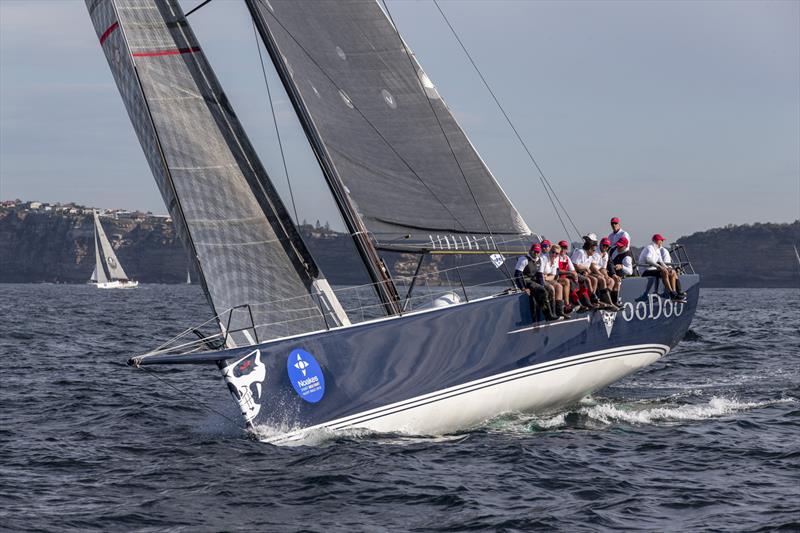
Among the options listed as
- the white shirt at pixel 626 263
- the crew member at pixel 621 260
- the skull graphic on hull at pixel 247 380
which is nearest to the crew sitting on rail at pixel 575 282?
the crew member at pixel 621 260

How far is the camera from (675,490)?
8422 mm

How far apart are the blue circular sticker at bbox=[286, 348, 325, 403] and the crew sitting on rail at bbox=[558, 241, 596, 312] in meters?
3.50

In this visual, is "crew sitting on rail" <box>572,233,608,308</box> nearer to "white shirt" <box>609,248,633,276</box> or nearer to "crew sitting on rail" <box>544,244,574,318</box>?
"crew sitting on rail" <box>544,244,574,318</box>

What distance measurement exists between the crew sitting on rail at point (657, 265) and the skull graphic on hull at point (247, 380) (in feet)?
19.0

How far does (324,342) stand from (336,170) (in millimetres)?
2211

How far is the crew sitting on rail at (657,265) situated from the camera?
13584 millimetres

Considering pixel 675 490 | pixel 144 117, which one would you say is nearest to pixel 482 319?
pixel 675 490

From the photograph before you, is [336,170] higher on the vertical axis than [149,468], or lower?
higher

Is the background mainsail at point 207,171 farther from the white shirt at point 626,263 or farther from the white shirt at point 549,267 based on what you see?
the white shirt at point 626,263

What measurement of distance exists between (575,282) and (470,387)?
83.9 inches

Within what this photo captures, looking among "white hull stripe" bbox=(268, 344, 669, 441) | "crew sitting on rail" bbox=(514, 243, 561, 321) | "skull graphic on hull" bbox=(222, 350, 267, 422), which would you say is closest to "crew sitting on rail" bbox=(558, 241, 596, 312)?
"crew sitting on rail" bbox=(514, 243, 561, 321)

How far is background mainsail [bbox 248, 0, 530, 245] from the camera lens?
11.6 metres

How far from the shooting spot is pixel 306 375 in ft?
33.0

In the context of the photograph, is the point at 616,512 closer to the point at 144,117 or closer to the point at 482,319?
the point at 482,319
